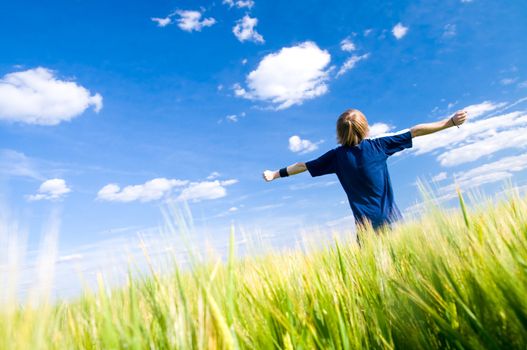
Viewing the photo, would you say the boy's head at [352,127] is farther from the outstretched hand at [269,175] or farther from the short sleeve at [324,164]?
the outstretched hand at [269,175]

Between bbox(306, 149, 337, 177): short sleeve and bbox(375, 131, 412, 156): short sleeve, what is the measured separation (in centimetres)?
54

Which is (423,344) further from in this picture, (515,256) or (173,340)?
(173,340)

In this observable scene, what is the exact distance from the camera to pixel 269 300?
1.39 metres

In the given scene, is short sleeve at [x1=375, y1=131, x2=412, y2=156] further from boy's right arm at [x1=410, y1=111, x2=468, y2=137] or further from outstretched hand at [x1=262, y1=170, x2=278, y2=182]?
outstretched hand at [x1=262, y1=170, x2=278, y2=182]

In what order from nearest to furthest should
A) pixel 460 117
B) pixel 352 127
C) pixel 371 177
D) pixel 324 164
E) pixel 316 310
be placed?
pixel 316 310, pixel 460 117, pixel 371 177, pixel 352 127, pixel 324 164

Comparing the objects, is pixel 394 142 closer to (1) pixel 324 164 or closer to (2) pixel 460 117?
(2) pixel 460 117

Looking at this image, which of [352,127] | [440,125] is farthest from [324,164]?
[440,125]

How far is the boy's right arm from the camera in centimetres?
415

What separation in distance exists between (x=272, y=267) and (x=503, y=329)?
919 mm

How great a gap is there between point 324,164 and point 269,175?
682mm

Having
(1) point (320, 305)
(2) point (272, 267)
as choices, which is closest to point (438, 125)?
(2) point (272, 267)

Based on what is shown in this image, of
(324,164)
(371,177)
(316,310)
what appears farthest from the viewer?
(324,164)

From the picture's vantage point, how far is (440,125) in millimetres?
4363

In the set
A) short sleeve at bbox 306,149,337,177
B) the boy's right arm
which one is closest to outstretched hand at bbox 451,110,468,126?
the boy's right arm
